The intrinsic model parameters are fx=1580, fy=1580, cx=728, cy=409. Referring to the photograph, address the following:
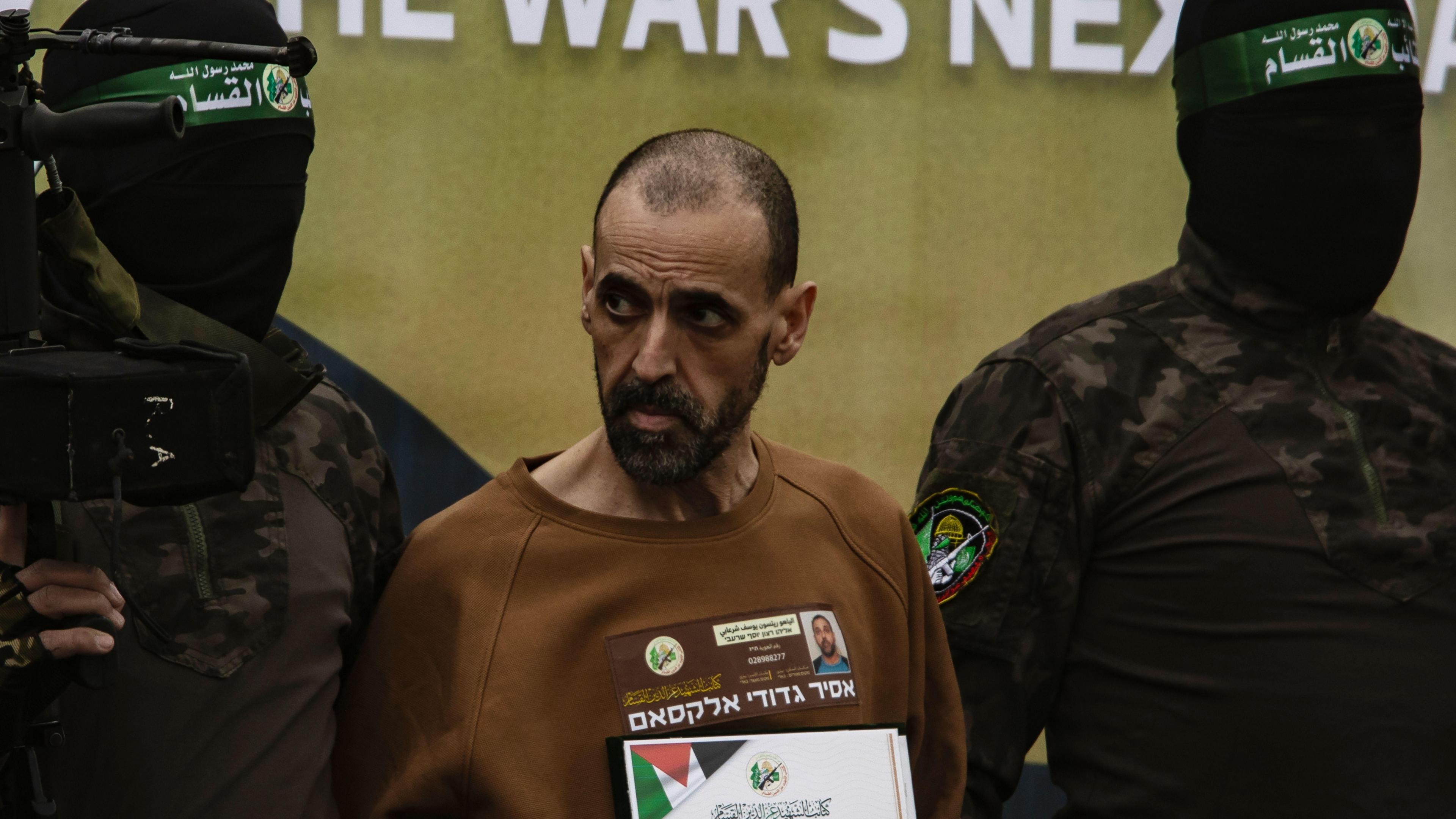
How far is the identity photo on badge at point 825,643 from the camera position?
6.17 ft

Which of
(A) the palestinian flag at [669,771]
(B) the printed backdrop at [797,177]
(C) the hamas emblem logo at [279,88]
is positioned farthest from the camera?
(B) the printed backdrop at [797,177]

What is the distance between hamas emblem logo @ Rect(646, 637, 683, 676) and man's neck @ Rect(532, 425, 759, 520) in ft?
0.53

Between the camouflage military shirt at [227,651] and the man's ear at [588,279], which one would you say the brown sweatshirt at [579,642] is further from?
the man's ear at [588,279]

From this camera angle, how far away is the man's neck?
193 cm

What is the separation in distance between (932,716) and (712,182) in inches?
29.1

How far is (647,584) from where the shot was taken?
6.09 ft

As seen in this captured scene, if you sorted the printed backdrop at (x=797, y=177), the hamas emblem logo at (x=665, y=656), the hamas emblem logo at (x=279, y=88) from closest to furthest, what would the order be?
the hamas emblem logo at (x=665, y=656), the hamas emblem logo at (x=279, y=88), the printed backdrop at (x=797, y=177)

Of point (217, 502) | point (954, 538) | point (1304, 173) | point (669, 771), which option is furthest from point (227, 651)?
point (1304, 173)

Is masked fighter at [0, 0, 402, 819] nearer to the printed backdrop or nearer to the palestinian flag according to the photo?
the palestinian flag

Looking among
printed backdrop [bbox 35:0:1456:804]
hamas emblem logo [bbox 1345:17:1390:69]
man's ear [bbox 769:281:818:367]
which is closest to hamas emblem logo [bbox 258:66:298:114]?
man's ear [bbox 769:281:818:367]

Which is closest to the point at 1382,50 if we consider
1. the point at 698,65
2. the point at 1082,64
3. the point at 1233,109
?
the point at 1233,109

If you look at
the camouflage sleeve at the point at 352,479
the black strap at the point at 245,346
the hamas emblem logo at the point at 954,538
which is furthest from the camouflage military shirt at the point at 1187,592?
the black strap at the point at 245,346

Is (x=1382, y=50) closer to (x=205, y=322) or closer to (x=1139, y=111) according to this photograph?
(x=1139, y=111)

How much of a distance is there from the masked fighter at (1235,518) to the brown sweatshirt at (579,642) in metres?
0.16
